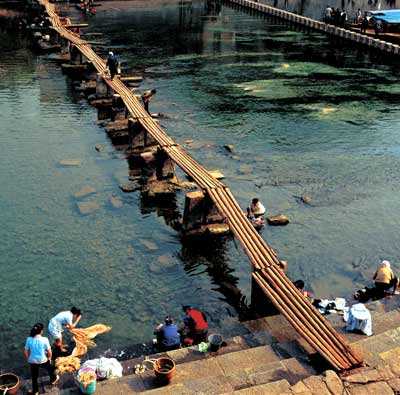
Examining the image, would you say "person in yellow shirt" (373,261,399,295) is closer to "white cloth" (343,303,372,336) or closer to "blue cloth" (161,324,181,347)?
"white cloth" (343,303,372,336)

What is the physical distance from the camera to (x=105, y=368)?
13.8 metres

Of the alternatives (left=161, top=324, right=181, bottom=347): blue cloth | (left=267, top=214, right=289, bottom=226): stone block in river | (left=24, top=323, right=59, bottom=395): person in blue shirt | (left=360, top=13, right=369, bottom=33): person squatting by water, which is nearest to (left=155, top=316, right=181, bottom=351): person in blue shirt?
(left=161, top=324, right=181, bottom=347): blue cloth

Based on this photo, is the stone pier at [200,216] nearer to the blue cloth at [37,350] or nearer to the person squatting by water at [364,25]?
the blue cloth at [37,350]

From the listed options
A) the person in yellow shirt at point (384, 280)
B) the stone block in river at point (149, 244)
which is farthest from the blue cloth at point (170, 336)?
the person in yellow shirt at point (384, 280)

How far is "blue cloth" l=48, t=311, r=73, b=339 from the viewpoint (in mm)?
15203

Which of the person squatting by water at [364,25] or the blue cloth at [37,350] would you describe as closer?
the blue cloth at [37,350]

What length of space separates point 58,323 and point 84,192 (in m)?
11.8

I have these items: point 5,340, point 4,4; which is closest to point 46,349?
point 5,340

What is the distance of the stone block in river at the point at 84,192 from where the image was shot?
26.0 m

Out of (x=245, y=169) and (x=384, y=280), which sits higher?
(x=245, y=169)

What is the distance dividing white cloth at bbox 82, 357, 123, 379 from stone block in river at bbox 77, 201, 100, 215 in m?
11.4

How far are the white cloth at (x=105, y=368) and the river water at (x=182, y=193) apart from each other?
2529mm

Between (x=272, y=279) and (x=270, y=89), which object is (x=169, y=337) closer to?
(x=272, y=279)

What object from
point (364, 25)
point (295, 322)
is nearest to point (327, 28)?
point (364, 25)
